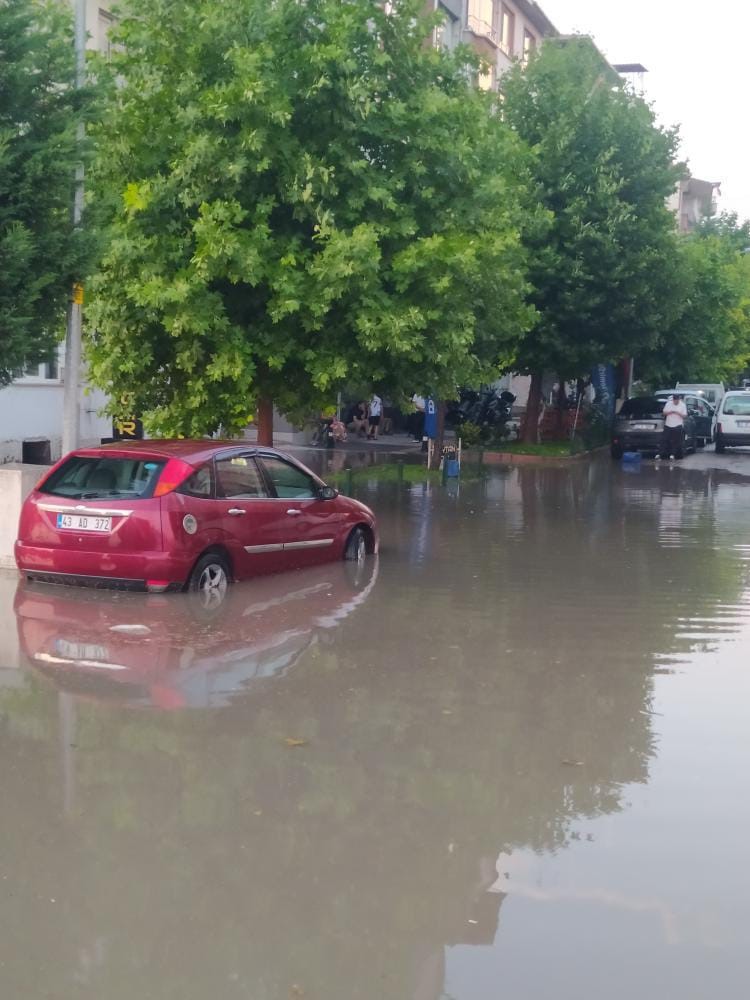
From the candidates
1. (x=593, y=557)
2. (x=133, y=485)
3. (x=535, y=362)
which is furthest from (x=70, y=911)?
(x=535, y=362)

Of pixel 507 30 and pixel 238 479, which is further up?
pixel 507 30

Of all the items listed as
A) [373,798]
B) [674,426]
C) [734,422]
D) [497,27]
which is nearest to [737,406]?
[734,422]

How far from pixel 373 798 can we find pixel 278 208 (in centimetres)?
1146

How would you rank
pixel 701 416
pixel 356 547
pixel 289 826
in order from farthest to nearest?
pixel 701 416, pixel 356 547, pixel 289 826

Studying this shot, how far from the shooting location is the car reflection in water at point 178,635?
323 inches

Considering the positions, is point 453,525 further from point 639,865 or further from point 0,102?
point 639,865

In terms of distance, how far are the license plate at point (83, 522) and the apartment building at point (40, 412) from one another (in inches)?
466

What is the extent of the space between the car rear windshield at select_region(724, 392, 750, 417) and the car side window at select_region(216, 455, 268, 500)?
2968cm

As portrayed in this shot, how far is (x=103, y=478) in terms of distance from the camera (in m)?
11.5

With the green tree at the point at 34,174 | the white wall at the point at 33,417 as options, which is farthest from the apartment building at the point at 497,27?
the green tree at the point at 34,174

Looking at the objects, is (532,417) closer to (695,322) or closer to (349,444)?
(349,444)

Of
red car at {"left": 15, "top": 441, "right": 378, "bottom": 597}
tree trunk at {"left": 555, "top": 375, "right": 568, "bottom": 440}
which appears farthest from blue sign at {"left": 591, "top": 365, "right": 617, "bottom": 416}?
red car at {"left": 15, "top": 441, "right": 378, "bottom": 597}

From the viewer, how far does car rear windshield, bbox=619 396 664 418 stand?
123 ft

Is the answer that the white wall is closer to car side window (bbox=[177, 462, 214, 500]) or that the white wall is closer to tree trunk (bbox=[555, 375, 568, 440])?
car side window (bbox=[177, 462, 214, 500])
